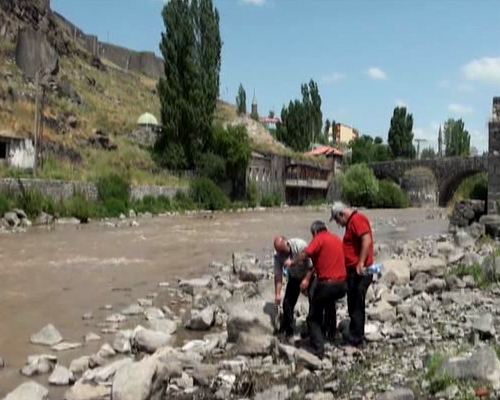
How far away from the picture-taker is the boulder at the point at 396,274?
10.8 m

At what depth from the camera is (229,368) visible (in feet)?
21.7

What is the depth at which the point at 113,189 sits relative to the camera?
35906 mm

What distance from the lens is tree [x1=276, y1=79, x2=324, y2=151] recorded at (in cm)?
7756

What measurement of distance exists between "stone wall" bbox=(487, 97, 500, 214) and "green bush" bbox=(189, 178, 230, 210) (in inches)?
1073

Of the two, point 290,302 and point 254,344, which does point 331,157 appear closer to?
point 290,302

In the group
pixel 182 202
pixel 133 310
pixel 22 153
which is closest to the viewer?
pixel 133 310

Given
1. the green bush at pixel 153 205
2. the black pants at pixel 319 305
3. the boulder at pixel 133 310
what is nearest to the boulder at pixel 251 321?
the black pants at pixel 319 305

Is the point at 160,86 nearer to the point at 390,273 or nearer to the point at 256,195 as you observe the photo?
the point at 256,195

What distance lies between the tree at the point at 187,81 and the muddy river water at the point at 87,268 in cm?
1742

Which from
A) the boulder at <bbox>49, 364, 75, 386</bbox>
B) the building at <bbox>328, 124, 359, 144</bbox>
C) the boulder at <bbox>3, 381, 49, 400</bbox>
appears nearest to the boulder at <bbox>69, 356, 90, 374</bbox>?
the boulder at <bbox>49, 364, 75, 386</bbox>

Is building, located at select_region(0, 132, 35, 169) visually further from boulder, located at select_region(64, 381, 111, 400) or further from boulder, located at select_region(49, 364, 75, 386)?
boulder, located at select_region(64, 381, 111, 400)

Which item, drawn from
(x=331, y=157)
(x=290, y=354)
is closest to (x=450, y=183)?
(x=331, y=157)

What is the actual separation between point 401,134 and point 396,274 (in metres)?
77.2

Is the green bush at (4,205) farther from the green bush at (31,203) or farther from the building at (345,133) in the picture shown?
the building at (345,133)
